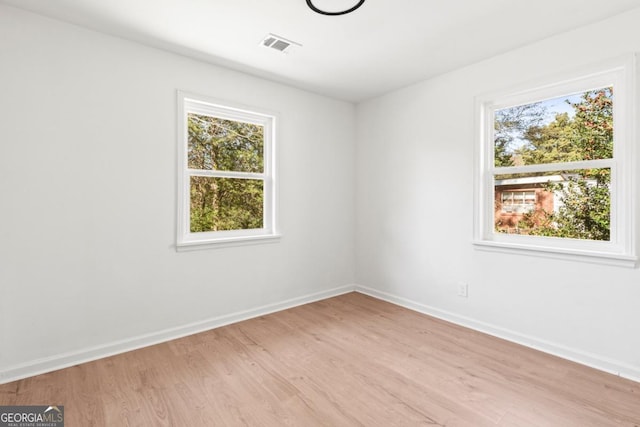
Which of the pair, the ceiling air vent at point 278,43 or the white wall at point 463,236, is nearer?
the white wall at point 463,236

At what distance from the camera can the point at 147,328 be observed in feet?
8.77

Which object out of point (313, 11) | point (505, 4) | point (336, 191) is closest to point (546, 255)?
point (505, 4)

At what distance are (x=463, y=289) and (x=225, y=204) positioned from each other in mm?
2501

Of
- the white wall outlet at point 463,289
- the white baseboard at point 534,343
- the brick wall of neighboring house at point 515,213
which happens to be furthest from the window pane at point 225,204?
the brick wall of neighboring house at point 515,213

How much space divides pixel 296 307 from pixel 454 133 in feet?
8.17

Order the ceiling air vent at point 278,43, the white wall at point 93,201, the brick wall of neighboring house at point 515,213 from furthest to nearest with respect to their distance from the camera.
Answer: the brick wall of neighboring house at point 515,213 → the ceiling air vent at point 278,43 → the white wall at point 93,201

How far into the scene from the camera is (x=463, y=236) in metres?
3.12

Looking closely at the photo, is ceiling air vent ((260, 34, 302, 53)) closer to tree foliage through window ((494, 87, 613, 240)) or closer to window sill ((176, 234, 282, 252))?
window sill ((176, 234, 282, 252))

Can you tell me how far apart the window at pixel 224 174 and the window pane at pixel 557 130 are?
231cm

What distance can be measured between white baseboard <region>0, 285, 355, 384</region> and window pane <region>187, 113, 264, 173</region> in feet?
4.82

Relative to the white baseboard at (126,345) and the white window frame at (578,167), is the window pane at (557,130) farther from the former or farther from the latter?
the white baseboard at (126,345)

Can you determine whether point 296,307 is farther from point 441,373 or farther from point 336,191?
point 441,373
